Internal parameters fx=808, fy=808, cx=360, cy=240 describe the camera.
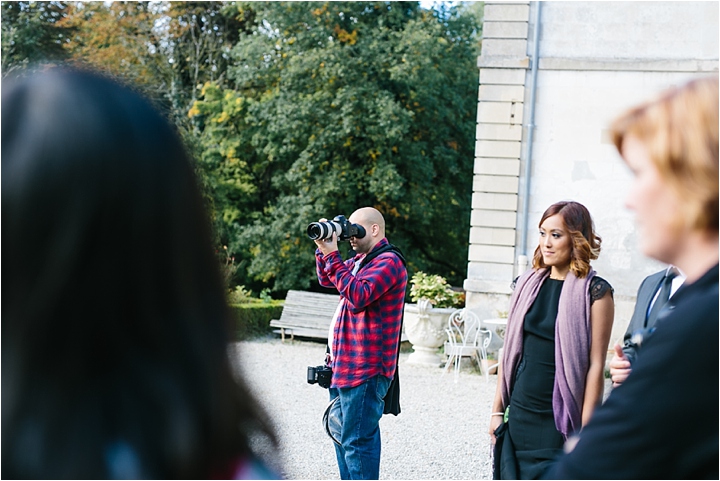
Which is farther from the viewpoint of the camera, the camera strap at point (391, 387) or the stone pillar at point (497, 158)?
the stone pillar at point (497, 158)

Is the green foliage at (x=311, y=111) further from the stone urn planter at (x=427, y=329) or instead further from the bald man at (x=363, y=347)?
the bald man at (x=363, y=347)

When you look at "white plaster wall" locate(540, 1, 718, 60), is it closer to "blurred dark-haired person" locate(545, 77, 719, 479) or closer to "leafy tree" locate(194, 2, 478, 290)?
"leafy tree" locate(194, 2, 478, 290)

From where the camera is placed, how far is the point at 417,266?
58.8 feet

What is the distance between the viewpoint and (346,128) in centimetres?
1673

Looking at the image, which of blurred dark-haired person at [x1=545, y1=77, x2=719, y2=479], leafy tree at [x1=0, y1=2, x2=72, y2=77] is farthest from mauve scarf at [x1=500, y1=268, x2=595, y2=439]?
leafy tree at [x1=0, y1=2, x2=72, y2=77]

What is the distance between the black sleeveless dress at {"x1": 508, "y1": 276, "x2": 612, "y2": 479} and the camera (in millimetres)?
3385

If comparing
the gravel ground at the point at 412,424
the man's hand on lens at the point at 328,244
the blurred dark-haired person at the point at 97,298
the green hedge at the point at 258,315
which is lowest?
the green hedge at the point at 258,315

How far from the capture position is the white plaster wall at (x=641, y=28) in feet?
37.6

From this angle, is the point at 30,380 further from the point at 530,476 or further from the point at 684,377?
the point at 530,476

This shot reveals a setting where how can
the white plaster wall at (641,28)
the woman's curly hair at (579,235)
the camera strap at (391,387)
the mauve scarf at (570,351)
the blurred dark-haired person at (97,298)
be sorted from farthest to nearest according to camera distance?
the white plaster wall at (641,28), the camera strap at (391,387), the woman's curly hair at (579,235), the mauve scarf at (570,351), the blurred dark-haired person at (97,298)

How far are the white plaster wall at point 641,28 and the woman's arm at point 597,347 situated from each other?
9.03 m

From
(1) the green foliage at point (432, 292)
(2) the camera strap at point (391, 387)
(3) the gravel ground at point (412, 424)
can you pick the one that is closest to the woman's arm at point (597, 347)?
(2) the camera strap at point (391, 387)

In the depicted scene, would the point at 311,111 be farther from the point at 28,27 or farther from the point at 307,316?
the point at 28,27

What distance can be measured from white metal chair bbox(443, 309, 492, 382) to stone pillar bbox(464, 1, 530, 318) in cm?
46
